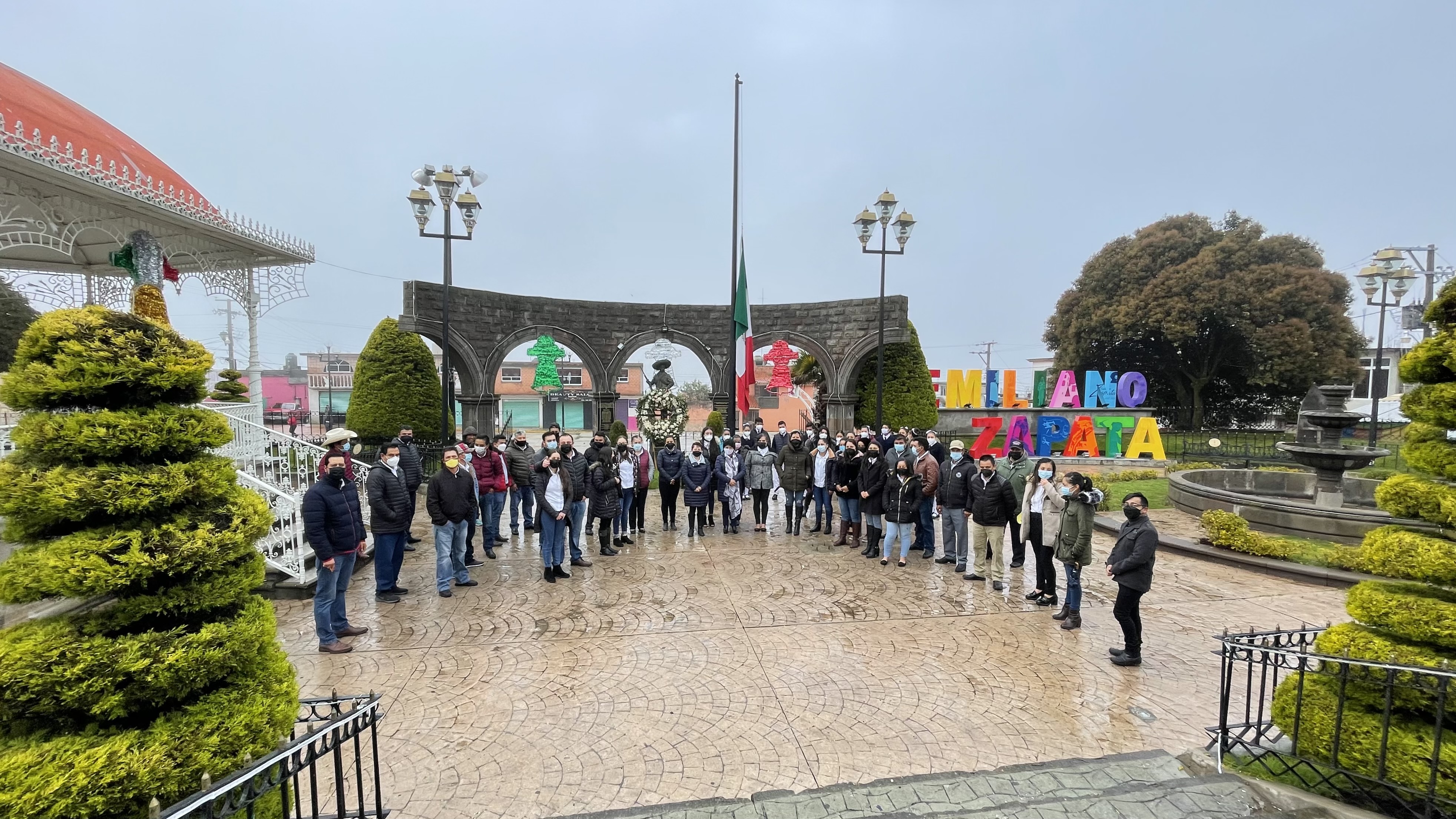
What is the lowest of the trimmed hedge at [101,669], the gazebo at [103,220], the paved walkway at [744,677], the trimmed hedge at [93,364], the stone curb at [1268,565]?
the paved walkway at [744,677]

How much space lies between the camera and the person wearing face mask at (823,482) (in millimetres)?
10102

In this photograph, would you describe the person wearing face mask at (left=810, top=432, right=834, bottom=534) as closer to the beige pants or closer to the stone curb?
the beige pants

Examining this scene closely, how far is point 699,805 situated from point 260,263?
16146 mm

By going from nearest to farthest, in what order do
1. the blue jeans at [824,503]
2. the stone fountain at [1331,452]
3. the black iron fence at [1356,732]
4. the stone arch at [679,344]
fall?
1. the black iron fence at [1356,732]
2. the blue jeans at [824,503]
3. the stone fountain at [1331,452]
4. the stone arch at [679,344]

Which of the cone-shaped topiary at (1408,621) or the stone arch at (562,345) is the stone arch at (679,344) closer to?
the stone arch at (562,345)

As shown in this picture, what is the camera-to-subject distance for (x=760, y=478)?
1054 centimetres

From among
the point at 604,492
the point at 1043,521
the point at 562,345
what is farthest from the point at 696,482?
the point at 562,345


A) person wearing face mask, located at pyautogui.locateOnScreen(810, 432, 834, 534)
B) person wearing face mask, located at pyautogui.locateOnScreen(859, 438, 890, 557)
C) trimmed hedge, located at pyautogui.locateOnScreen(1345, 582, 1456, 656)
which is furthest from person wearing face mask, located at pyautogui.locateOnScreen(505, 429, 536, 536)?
trimmed hedge, located at pyautogui.locateOnScreen(1345, 582, 1456, 656)

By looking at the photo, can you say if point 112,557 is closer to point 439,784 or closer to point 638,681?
point 439,784

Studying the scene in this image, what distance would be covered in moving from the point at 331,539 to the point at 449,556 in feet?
5.64

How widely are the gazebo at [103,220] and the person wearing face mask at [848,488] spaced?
10.0 meters

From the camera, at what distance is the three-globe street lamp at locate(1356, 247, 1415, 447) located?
16.1 m

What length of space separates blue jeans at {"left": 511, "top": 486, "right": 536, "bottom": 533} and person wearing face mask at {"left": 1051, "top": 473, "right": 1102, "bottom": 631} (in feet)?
24.8

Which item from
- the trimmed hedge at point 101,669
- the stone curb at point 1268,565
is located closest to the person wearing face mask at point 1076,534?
the stone curb at point 1268,565
